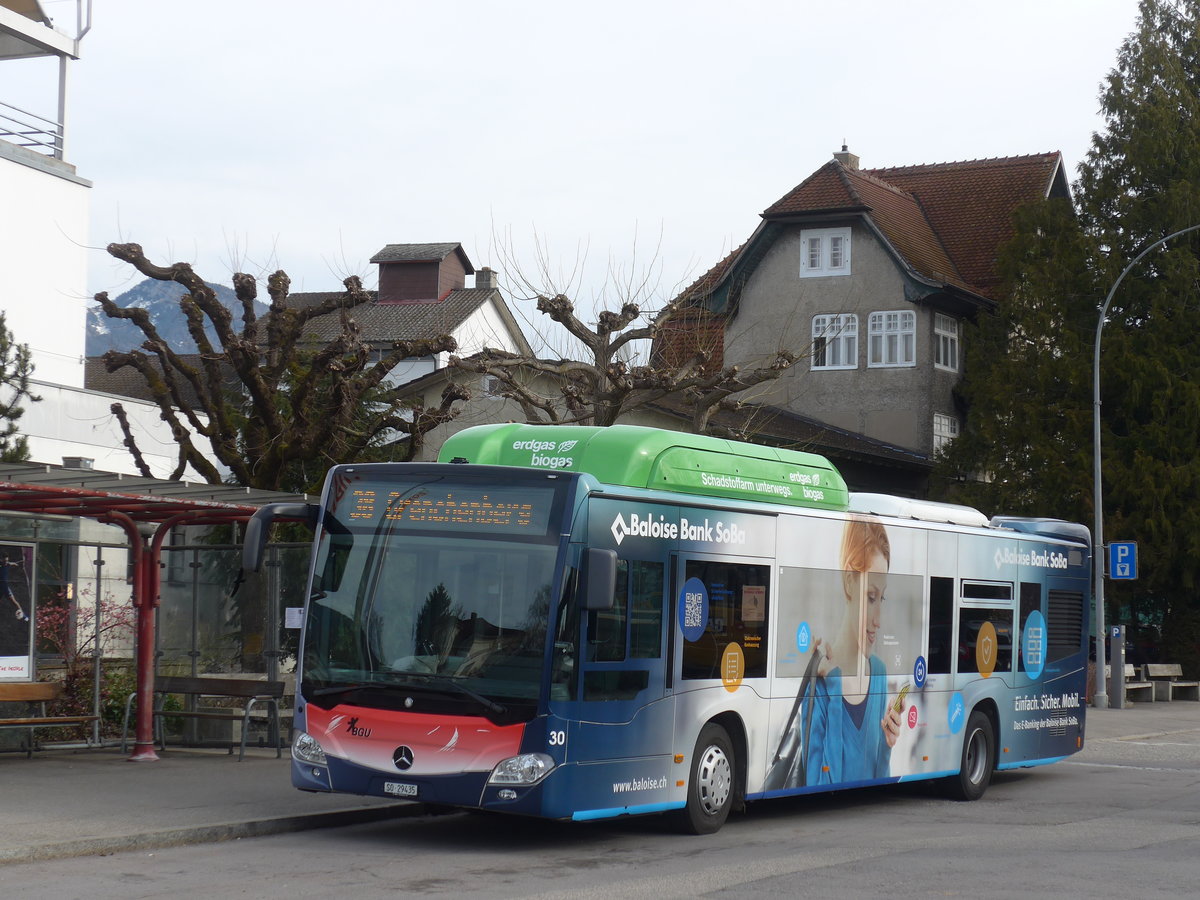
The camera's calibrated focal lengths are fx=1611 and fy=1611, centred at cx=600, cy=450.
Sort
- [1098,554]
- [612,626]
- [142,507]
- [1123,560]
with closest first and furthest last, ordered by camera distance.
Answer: [612,626] < [142,507] < [1098,554] < [1123,560]

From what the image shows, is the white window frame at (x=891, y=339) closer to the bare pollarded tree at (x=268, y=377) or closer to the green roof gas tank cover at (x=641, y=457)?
the bare pollarded tree at (x=268, y=377)

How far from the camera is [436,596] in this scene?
436 inches

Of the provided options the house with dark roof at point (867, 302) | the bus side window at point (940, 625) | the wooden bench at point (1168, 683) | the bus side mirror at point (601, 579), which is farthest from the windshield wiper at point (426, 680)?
the house with dark roof at point (867, 302)

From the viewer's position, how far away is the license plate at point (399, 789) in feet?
35.7

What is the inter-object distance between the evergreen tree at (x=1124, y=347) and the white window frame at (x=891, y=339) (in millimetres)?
2456

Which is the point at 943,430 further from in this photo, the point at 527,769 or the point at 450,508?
the point at 527,769

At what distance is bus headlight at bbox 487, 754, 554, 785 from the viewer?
10688 mm

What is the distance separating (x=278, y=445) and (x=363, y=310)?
167 feet

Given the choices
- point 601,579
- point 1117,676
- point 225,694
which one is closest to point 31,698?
point 225,694

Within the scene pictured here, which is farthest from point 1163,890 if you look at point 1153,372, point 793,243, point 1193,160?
point 793,243

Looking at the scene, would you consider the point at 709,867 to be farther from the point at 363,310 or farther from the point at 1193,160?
the point at 363,310

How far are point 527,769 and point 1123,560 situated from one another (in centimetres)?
2292

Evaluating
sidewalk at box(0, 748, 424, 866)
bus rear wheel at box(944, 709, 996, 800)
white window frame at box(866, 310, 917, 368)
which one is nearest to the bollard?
white window frame at box(866, 310, 917, 368)

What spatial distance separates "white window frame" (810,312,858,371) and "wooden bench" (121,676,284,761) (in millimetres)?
29121
